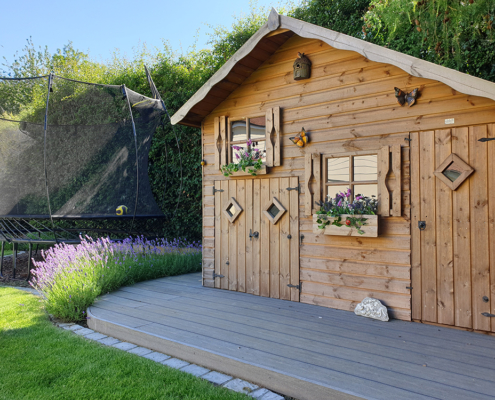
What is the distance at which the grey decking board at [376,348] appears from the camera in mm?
2512

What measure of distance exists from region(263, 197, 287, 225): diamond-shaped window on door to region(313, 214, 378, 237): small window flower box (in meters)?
0.57

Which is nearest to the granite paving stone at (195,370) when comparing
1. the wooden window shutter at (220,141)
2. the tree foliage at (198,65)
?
the wooden window shutter at (220,141)

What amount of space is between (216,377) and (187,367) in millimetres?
303

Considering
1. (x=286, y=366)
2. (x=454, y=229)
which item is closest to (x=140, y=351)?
(x=286, y=366)

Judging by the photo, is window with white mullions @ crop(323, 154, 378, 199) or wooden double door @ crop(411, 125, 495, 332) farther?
window with white mullions @ crop(323, 154, 378, 199)

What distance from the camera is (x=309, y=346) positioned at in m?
2.96

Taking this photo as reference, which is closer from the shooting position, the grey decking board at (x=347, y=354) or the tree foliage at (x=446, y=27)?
the grey decking board at (x=347, y=354)

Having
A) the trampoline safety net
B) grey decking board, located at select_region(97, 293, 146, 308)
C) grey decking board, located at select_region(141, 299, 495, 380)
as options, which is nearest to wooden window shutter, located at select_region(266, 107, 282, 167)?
grey decking board, located at select_region(141, 299, 495, 380)

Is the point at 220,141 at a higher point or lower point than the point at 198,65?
lower

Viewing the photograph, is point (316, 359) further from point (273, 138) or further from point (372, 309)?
point (273, 138)

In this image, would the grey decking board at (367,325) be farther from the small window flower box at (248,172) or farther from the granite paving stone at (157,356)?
the small window flower box at (248,172)

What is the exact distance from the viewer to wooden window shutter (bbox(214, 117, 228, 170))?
5090 mm

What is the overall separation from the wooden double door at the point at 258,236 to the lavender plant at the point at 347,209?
1.57 ft

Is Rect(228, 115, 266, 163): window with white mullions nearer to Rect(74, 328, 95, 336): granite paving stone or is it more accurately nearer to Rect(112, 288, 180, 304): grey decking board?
Rect(112, 288, 180, 304): grey decking board
